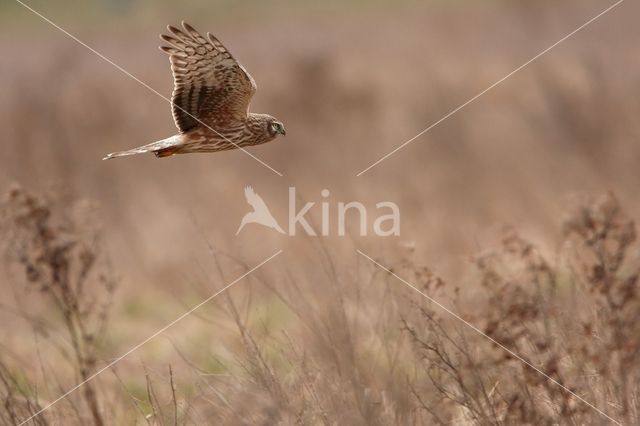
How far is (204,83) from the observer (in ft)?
21.5

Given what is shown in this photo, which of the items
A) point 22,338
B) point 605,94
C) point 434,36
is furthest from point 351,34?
point 22,338

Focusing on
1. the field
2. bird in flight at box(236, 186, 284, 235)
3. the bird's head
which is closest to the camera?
the field

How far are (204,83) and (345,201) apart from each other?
10354 millimetres

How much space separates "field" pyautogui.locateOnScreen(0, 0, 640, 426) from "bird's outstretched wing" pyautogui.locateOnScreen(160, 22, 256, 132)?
97 cm

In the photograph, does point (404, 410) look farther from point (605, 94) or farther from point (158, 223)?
point (605, 94)

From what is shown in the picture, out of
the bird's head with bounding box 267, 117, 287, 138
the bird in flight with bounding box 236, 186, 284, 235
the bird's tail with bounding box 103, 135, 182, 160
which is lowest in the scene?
the bird's tail with bounding box 103, 135, 182, 160

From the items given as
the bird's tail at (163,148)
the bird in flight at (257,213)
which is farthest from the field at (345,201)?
the bird's tail at (163,148)

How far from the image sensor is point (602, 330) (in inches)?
206

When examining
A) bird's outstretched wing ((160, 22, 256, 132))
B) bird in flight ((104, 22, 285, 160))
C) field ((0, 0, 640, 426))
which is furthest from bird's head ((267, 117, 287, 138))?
field ((0, 0, 640, 426))

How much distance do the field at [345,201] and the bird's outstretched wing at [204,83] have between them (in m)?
0.97

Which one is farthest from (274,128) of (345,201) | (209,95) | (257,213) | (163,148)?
(345,201)

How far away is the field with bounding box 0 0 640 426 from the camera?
17.2ft

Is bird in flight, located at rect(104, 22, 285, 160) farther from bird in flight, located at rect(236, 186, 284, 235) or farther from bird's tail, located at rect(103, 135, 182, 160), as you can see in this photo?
bird in flight, located at rect(236, 186, 284, 235)

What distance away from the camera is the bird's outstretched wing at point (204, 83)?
6.52 m
